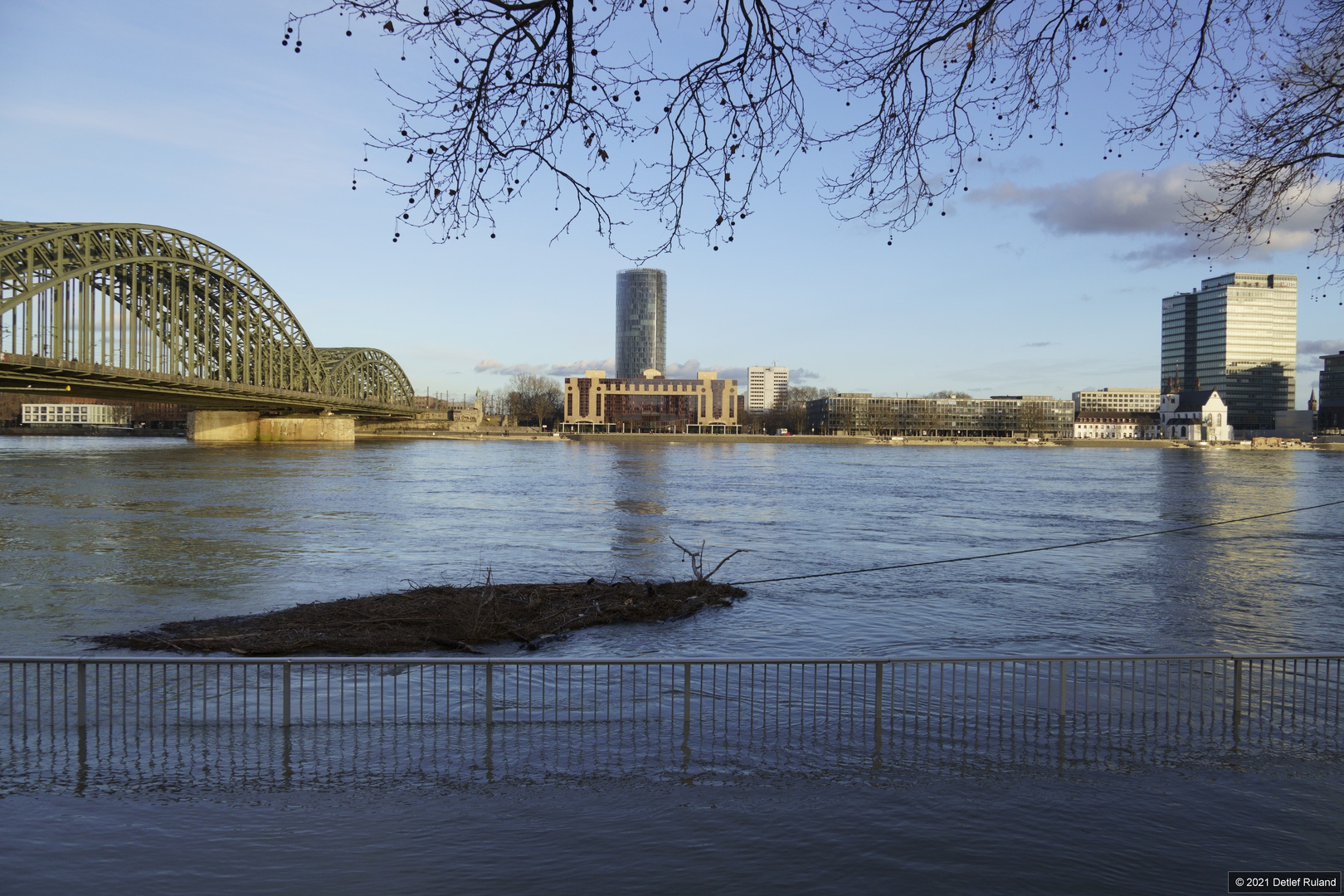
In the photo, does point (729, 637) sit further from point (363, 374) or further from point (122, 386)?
point (363, 374)

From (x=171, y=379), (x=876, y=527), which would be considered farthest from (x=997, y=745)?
(x=171, y=379)

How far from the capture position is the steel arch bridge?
68.9 meters

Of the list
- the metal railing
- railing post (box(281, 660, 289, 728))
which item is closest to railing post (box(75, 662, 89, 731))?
the metal railing

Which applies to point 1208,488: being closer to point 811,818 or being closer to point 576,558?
point 576,558

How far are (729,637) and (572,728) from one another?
684 centimetres

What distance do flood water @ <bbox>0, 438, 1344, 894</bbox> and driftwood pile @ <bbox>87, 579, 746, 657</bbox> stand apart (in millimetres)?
720

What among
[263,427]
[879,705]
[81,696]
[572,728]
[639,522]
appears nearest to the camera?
[81,696]

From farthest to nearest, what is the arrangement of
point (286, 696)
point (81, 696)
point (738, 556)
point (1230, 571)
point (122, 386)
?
1. point (122, 386)
2. point (738, 556)
3. point (1230, 571)
4. point (286, 696)
5. point (81, 696)

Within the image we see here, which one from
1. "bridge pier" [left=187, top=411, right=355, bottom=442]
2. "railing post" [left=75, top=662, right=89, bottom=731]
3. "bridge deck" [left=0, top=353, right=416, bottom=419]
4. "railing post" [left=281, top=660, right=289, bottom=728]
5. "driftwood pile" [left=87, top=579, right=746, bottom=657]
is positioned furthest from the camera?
"bridge pier" [left=187, top=411, right=355, bottom=442]

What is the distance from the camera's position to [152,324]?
86.1 meters

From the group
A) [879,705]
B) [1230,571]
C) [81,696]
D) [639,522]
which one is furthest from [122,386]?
[879,705]

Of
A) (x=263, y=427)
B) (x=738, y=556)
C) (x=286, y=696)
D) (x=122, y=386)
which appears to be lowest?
(x=738, y=556)

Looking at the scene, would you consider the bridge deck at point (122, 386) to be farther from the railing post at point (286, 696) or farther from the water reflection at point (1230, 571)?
the water reflection at point (1230, 571)

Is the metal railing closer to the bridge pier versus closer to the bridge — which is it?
the bridge
